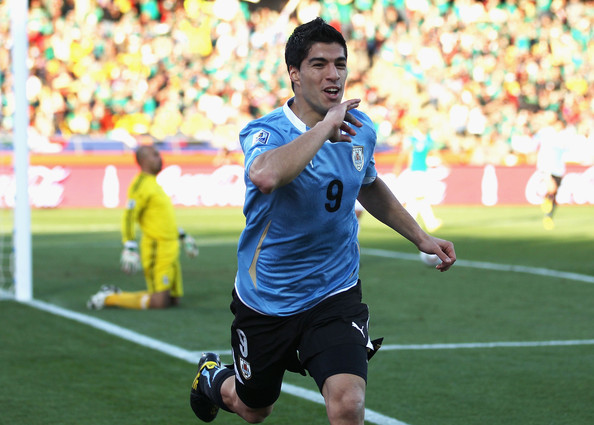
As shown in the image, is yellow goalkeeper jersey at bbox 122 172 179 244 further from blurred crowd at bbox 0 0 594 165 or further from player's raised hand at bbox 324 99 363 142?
blurred crowd at bbox 0 0 594 165

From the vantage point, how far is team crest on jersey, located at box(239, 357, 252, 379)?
448 centimetres

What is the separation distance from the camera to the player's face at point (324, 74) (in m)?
4.03

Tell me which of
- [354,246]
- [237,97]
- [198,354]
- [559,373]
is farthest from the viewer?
[237,97]

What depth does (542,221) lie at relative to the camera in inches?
894

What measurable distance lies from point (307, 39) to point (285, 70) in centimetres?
2794

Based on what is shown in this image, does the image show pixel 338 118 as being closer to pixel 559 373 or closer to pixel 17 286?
pixel 559 373

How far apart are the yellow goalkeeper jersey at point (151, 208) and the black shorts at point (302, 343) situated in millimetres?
5857

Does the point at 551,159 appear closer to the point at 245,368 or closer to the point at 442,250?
the point at 442,250

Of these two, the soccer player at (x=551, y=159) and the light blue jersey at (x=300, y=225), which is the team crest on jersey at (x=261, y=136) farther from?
the soccer player at (x=551, y=159)

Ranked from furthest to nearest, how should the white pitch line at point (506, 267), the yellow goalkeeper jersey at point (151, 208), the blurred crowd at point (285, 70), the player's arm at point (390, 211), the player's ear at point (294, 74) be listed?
1. the blurred crowd at point (285, 70)
2. the white pitch line at point (506, 267)
3. the yellow goalkeeper jersey at point (151, 208)
4. the player's arm at point (390, 211)
5. the player's ear at point (294, 74)

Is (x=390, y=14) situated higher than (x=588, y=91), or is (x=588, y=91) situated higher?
(x=390, y=14)

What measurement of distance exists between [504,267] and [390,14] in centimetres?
2182

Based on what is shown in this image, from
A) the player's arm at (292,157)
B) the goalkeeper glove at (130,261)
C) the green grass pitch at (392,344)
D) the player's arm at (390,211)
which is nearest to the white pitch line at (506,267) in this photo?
the green grass pitch at (392,344)

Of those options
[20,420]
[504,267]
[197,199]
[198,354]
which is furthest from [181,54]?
[20,420]
